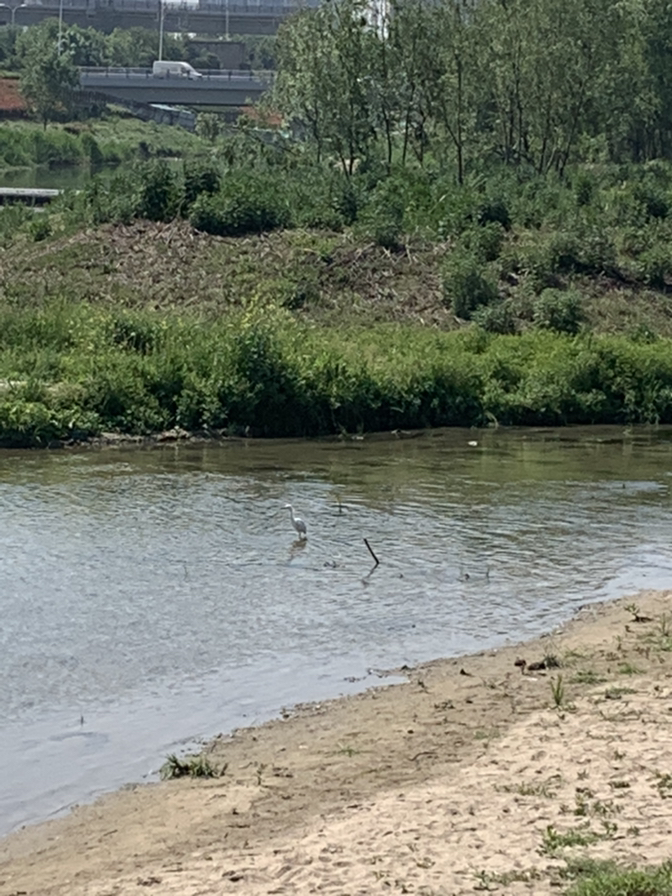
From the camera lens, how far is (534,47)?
44750 mm

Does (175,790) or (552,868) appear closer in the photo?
(552,868)

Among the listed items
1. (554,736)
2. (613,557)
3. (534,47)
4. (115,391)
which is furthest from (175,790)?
(534,47)

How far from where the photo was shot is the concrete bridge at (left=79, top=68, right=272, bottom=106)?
102 meters

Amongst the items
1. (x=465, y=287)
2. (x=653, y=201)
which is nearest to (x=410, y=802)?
(x=465, y=287)

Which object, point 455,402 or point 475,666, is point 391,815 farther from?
point 455,402

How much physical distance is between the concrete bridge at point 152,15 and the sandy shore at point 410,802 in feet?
481

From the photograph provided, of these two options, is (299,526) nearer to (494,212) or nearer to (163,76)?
(494,212)

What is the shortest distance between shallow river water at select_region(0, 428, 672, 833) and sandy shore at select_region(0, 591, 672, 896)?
0.74 metres

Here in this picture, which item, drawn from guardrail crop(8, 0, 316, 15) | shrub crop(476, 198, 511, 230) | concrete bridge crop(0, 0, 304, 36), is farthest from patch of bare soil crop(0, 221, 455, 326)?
guardrail crop(8, 0, 316, 15)

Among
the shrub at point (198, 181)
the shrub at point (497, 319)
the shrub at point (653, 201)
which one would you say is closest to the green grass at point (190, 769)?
the shrub at point (497, 319)

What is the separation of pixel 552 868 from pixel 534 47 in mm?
40126

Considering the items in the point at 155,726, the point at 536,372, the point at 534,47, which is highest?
the point at 534,47

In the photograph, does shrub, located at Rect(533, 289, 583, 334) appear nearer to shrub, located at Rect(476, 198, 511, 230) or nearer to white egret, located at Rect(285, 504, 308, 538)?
shrub, located at Rect(476, 198, 511, 230)

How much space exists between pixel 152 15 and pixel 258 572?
151720mm
